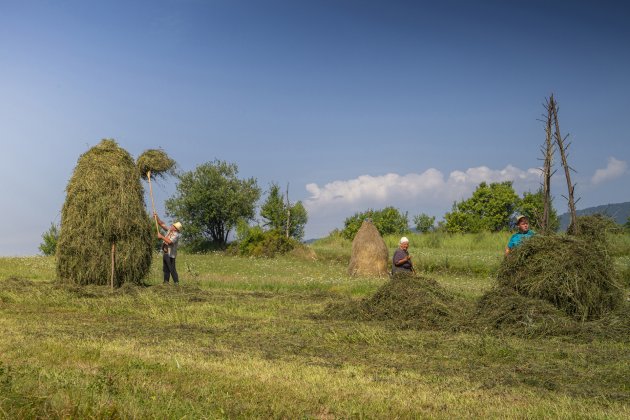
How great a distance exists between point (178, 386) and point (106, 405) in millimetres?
1584

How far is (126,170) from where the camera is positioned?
2091 centimetres

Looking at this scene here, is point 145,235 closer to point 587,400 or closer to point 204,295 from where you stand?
point 204,295

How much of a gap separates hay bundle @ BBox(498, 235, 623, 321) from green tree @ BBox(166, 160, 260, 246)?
54.4 m

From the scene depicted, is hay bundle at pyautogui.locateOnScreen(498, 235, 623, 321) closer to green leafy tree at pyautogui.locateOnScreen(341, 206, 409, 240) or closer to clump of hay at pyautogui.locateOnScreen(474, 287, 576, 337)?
clump of hay at pyautogui.locateOnScreen(474, 287, 576, 337)

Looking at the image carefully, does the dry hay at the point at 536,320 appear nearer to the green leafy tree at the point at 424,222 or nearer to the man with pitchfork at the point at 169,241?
the man with pitchfork at the point at 169,241

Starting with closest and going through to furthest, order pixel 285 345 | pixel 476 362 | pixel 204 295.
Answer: pixel 476 362
pixel 285 345
pixel 204 295

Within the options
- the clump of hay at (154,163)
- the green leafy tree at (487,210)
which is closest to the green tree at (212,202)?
the green leafy tree at (487,210)

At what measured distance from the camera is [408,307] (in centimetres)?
1471

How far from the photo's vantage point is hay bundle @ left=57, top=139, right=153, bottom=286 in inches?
788

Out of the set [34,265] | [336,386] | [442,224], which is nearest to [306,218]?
[442,224]

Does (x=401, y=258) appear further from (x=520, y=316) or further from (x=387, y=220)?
(x=387, y=220)

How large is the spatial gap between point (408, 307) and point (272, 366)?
21.0ft

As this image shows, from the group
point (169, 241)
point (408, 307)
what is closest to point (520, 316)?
point (408, 307)

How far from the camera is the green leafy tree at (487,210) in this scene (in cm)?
7950
